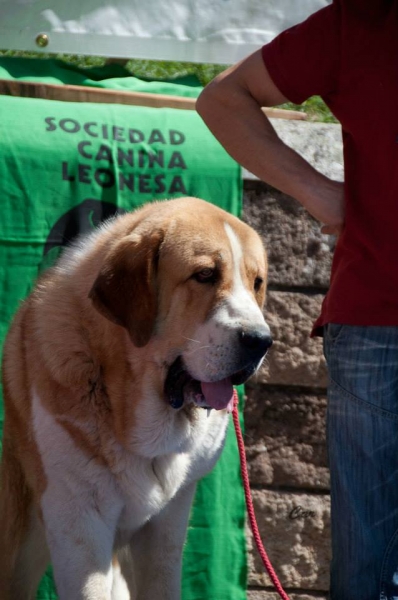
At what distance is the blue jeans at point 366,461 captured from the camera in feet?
8.44

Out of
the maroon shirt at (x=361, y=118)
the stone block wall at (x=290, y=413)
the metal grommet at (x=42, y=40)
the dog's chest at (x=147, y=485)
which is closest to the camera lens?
the maroon shirt at (x=361, y=118)

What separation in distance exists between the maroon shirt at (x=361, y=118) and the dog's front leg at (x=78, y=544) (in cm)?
105

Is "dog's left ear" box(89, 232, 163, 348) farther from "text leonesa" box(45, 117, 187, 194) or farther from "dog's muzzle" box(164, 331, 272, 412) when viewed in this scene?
"text leonesa" box(45, 117, 187, 194)

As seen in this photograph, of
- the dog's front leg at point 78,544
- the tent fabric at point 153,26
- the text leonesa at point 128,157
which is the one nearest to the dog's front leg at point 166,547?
the dog's front leg at point 78,544

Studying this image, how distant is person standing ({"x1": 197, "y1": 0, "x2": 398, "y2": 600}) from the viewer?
8.29 feet

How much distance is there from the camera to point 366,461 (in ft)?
8.57

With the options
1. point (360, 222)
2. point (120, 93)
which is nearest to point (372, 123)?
point (360, 222)

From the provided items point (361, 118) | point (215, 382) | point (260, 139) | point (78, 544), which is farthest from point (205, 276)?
point (78, 544)

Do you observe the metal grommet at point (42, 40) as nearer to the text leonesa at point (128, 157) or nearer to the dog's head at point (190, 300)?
the text leonesa at point (128, 157)

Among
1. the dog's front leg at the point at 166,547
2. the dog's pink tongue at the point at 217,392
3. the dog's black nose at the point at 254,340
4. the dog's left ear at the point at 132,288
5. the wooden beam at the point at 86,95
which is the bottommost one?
the dog's front leg at the point at 166,547

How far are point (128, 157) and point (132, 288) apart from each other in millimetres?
1499

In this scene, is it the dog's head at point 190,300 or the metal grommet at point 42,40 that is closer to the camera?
the dog's head at point 190,300

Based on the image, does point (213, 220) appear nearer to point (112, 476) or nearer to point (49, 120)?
point (112, 476)

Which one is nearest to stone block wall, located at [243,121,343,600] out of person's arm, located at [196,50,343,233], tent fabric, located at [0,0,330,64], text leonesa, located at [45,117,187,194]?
text leonesa, located at [45,117,187,194]
